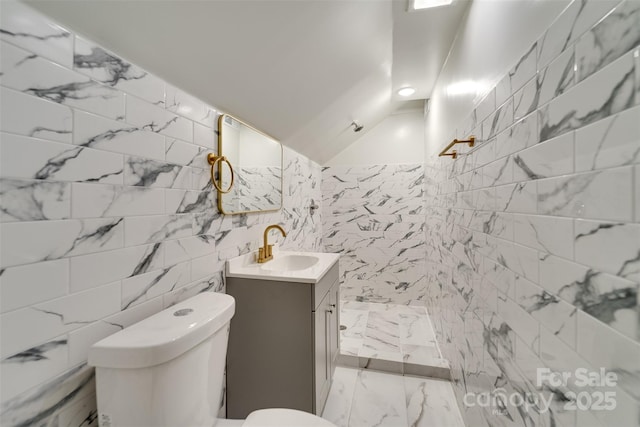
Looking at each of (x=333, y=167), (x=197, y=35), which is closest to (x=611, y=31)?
(x=197, y=35)

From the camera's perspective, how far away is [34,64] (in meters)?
0.63

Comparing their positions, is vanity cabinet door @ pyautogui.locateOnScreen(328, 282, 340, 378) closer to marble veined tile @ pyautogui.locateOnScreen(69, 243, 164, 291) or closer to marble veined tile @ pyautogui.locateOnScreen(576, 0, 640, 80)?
marble veined tile @ pyautogui.locateOnScreen(69, 243, 164, 291)

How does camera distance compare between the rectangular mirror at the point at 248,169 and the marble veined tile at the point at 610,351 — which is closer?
the marble veined tile at the point at 610,351

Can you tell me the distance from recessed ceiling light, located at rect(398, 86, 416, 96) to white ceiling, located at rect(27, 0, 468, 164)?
11 cm

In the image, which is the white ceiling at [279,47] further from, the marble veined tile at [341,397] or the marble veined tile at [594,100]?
the marble veined tile at [341,397]

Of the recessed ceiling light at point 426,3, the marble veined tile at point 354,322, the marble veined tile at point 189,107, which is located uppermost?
the recessed ceiling light at point 426,3

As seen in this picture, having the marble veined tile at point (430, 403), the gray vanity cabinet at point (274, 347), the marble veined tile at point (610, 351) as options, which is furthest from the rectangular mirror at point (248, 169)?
the marble veined tile at point (430, 403)

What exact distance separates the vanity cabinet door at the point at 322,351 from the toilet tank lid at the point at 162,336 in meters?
0.56

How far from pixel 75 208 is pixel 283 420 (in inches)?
37.8

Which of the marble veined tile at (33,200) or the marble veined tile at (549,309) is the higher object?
the marble veined tile at (33,200)

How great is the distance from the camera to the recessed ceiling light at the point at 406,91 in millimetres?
2330

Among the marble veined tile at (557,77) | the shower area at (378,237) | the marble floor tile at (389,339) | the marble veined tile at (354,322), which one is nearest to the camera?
the marble veined tile at (557,77)

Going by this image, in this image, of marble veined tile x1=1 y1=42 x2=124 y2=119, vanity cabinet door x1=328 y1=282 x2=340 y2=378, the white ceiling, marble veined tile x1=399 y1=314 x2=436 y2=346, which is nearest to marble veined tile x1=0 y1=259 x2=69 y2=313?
marble veined tile x1=1 y1=42 x2=124 y2=119

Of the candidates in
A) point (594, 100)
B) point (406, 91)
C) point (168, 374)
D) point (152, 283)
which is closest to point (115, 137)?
point (152, 283)
